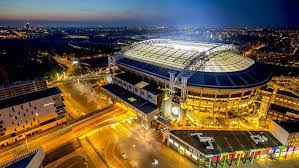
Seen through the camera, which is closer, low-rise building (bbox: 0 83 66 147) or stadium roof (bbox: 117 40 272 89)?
low-rise building (bbox: 0 83 66 147)

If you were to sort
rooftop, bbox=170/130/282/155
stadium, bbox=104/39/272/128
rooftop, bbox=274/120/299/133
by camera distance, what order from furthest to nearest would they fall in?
1. stadium, bbox=104/39/272/128
2. rooftop, bbox=274/120/299/133
3. rooftop, bbox=170/130/282/155

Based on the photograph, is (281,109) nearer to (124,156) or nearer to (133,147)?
(133,147)

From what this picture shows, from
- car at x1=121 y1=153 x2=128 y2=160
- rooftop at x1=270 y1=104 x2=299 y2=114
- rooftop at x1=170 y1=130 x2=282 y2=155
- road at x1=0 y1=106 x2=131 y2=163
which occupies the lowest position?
car at x1=121 y1=153 x2=128 y2=160

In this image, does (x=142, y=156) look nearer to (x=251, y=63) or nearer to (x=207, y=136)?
(x=207, y=136)

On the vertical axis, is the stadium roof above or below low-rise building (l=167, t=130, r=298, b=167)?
above

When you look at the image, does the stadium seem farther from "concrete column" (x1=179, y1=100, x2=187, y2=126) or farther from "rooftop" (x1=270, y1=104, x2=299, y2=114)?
"rooftop" (x1=270, y1=104, x2=299, y2=114)

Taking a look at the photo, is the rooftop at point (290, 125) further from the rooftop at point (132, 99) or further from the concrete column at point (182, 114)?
the rooftop at point (132, 99)

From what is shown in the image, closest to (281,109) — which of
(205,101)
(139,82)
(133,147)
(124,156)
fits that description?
(205,101)

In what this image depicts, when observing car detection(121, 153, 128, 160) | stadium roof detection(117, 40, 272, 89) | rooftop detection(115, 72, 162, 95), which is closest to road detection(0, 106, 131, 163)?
car detection(121, 153, 128, 160)
